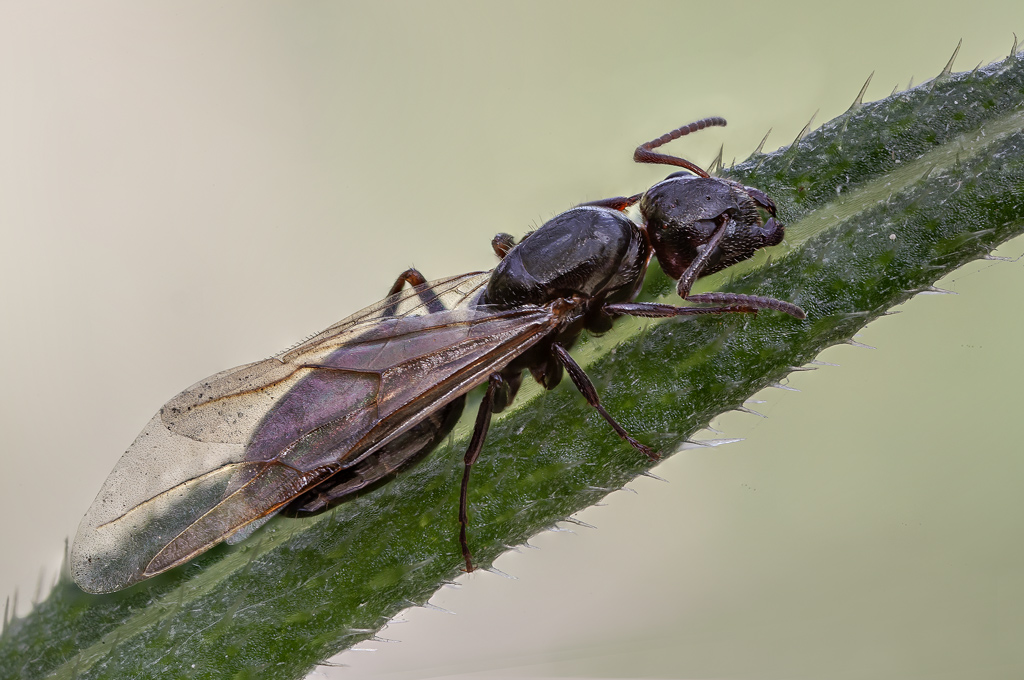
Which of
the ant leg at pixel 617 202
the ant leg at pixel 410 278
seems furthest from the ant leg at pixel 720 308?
the ant leg at pixel 410 278

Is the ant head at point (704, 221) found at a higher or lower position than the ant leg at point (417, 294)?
lower

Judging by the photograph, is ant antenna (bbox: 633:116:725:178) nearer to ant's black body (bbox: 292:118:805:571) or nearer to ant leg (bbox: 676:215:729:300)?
ant's black body (bbox: 292:118:805:571)

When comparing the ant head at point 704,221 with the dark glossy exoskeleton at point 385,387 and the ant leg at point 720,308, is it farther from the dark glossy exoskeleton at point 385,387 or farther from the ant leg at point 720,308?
the ant leg at point 720,308

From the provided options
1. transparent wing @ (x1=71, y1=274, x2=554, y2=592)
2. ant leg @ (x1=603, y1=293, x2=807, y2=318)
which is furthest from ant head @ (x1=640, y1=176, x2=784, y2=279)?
transparent wing @ (x1=71, y1=274, x2=554, y2=592)

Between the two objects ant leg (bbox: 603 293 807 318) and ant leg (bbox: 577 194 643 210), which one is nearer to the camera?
ant leg (bbox: 603 293 807 318)

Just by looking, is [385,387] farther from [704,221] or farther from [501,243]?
[704,221]

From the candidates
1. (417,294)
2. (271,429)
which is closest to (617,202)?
(417,294)
